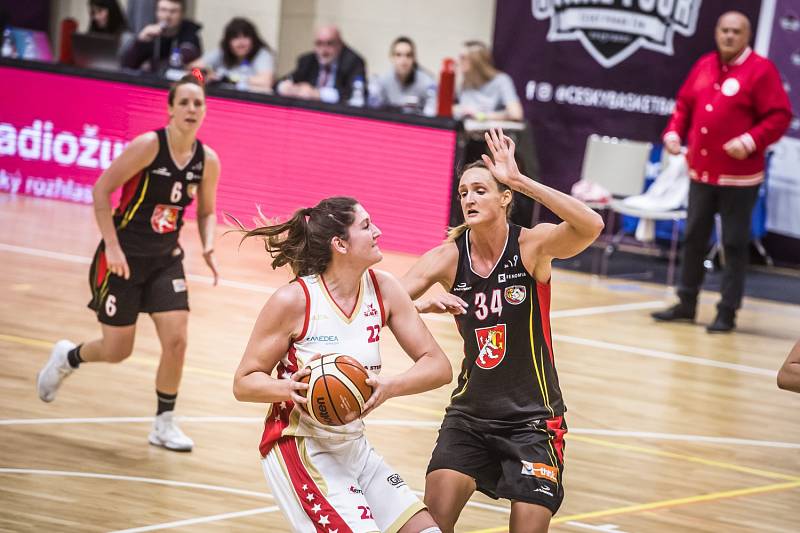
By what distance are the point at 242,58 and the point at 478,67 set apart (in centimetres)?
262

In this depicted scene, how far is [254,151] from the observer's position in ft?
41.3

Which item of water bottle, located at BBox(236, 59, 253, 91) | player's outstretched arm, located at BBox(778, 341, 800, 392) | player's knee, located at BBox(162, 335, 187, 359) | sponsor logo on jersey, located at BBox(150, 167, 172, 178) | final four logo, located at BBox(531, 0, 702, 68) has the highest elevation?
final four logo, located at BBox(531, 0, 702, 68)

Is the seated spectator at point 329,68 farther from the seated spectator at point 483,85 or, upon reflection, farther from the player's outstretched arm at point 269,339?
the player's outstretched arm at point 269,339

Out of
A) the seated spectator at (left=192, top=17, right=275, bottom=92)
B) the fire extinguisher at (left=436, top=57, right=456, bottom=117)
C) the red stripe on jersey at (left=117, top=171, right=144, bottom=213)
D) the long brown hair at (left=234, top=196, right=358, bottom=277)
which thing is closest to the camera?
the long brown hair at (left=234, top=196, right=358, bottom=277)

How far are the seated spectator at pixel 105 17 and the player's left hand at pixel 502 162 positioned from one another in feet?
35.3

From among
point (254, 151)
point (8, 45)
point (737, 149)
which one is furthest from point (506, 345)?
point (8, 45)

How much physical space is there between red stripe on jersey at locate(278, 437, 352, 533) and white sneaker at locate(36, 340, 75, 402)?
9.24ft

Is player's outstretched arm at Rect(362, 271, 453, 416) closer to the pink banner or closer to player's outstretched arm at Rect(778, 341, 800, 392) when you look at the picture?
player's outstretched arm at Rect(778, 341, 800, 392)

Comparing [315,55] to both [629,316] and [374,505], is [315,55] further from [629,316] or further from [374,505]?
[374,505]

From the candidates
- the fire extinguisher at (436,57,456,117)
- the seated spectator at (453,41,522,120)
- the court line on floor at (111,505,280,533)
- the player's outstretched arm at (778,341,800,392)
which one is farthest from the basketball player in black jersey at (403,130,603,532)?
the seated spectator at (453,41,522,120)

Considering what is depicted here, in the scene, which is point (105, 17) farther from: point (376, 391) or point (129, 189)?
point (376, 391)

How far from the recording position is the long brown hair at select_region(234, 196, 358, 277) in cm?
413

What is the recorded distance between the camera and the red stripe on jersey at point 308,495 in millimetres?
3871

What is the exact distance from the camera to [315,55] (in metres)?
13.3
